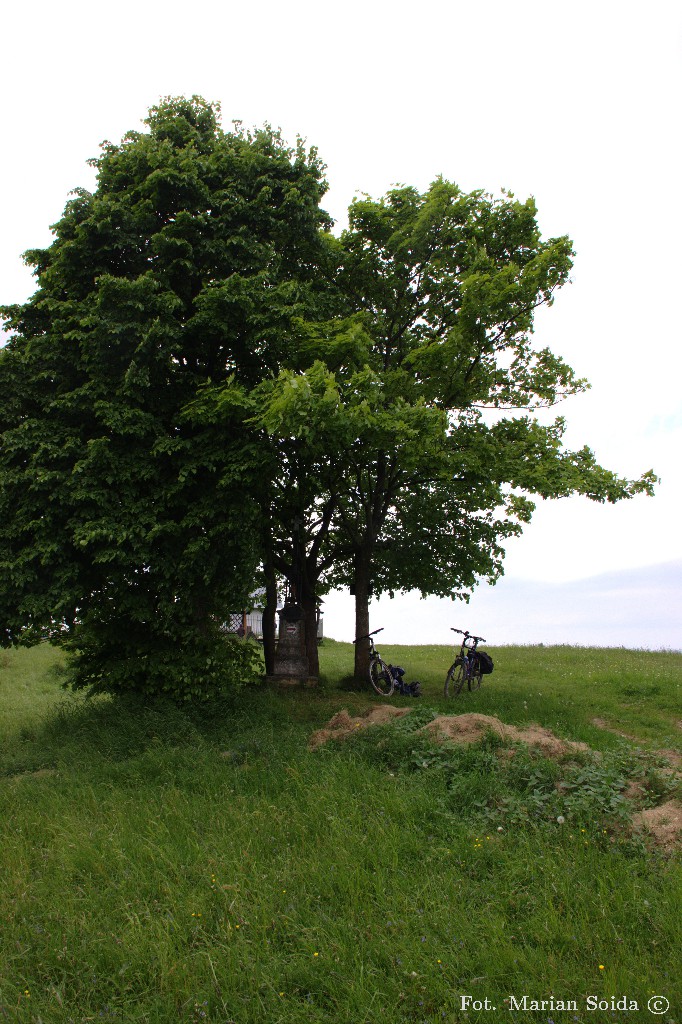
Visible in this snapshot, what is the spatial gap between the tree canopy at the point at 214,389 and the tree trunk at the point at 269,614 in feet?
2.49

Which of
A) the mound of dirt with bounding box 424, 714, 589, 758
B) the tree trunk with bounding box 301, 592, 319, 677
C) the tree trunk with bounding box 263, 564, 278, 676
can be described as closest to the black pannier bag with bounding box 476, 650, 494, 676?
the tree trunk with bounding box 301, 592, 319, 677

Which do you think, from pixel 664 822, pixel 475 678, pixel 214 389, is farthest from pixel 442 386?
pixel 664 822

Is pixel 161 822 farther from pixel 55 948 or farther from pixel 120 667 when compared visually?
pixel 120 667

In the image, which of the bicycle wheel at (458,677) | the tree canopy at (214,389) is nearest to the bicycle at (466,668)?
the bicycle wheel at (458,677)

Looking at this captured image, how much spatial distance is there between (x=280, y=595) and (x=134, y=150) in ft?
37.4

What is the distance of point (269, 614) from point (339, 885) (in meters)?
12.4

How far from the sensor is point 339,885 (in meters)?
5.92

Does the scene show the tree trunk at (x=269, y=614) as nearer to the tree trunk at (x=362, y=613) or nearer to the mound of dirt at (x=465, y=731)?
the tree trunk at (x=362, y=613)

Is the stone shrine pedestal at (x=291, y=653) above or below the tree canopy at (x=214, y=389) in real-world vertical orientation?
below

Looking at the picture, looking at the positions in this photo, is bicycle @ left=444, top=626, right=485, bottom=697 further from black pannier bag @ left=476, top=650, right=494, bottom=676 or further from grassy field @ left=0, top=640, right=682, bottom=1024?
grassy field @ left=0, top=640, right=682, bottom=1024

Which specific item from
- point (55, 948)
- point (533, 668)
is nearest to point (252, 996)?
point (55, 948)

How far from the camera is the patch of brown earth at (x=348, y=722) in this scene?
10266 millimetres

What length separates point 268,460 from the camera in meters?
12.0

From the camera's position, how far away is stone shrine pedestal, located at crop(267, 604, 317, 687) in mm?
16234
